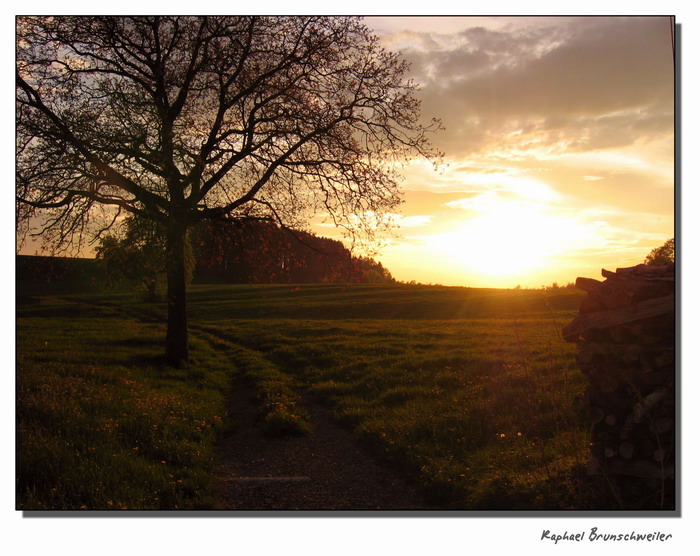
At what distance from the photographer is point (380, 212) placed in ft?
38.5

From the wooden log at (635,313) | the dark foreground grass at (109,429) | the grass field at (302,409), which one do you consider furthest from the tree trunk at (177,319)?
the wooden log at (635,313)

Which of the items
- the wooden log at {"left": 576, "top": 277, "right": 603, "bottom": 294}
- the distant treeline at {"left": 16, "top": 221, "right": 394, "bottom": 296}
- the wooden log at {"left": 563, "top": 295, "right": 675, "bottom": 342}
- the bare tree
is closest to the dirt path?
the wooden log at {"left": 563, "top": 295, "right": 675, "bottom": 342}

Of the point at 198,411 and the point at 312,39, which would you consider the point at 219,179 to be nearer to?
the point at 312,39

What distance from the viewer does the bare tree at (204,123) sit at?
10.5 metres

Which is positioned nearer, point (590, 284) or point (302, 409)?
point (590, 284)

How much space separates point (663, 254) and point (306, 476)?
7325 millimetres

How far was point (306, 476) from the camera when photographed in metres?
8.06

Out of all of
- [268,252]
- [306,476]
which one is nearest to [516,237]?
[306,476]

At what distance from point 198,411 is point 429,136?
308 inches

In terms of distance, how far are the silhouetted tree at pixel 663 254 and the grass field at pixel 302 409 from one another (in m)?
1.96

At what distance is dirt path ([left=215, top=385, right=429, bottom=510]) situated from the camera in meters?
7.25

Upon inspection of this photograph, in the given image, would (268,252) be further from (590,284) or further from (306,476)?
(590,284)

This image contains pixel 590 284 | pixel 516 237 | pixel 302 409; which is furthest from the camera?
pixel 302 409

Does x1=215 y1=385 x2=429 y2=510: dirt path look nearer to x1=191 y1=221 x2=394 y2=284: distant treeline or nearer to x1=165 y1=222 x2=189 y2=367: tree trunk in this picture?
x1=191 y1=221 x2=394 y2=284: distant treeline
